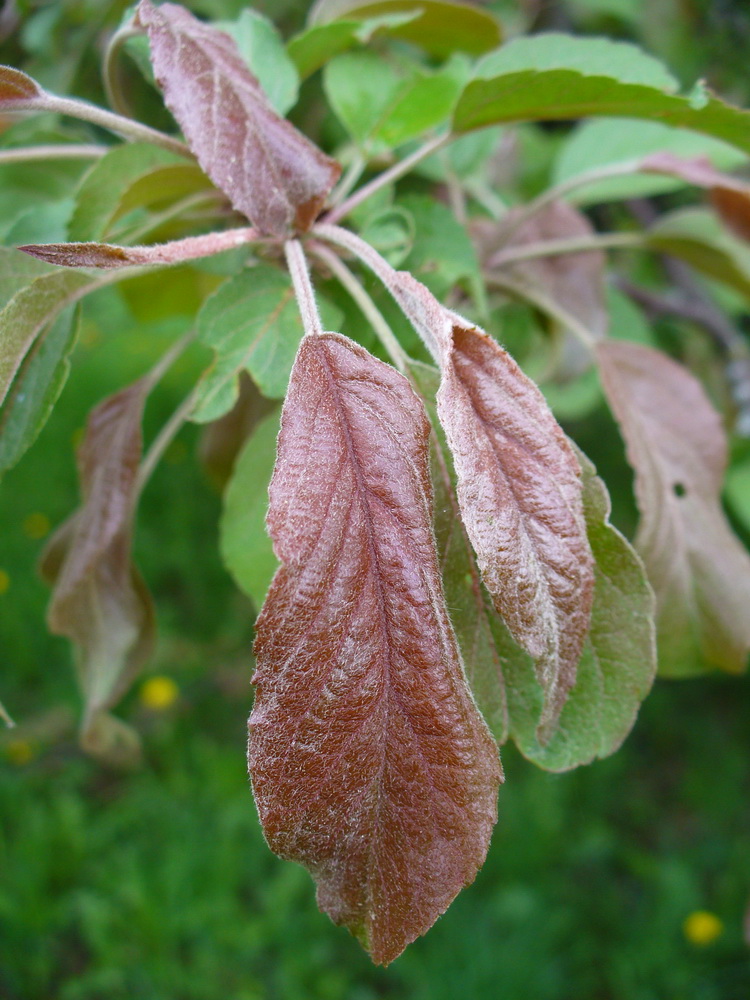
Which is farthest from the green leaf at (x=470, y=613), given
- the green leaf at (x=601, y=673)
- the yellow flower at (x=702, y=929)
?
the yellow flower at (x=702, y=929)

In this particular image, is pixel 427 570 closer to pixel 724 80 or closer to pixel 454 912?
pixel 724 80

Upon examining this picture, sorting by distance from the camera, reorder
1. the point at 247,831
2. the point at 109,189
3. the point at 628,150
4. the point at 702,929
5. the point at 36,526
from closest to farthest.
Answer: the point at 109,189
the point at 628,150
the point at 702,929
the point at 247,831
the point at 36,526

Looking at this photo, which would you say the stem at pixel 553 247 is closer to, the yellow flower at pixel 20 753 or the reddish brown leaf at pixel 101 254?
the reddish brown leaf at pixel 101 254

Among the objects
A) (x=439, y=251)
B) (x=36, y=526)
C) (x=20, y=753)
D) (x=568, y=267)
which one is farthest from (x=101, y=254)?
(x=36, y=526)

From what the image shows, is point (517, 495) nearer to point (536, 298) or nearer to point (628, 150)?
point (536, 298)

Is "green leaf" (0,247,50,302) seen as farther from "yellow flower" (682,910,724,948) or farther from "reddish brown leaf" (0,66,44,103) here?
"yellow flower" (682,910,724,948)

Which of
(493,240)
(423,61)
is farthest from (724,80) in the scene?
(493,240)
